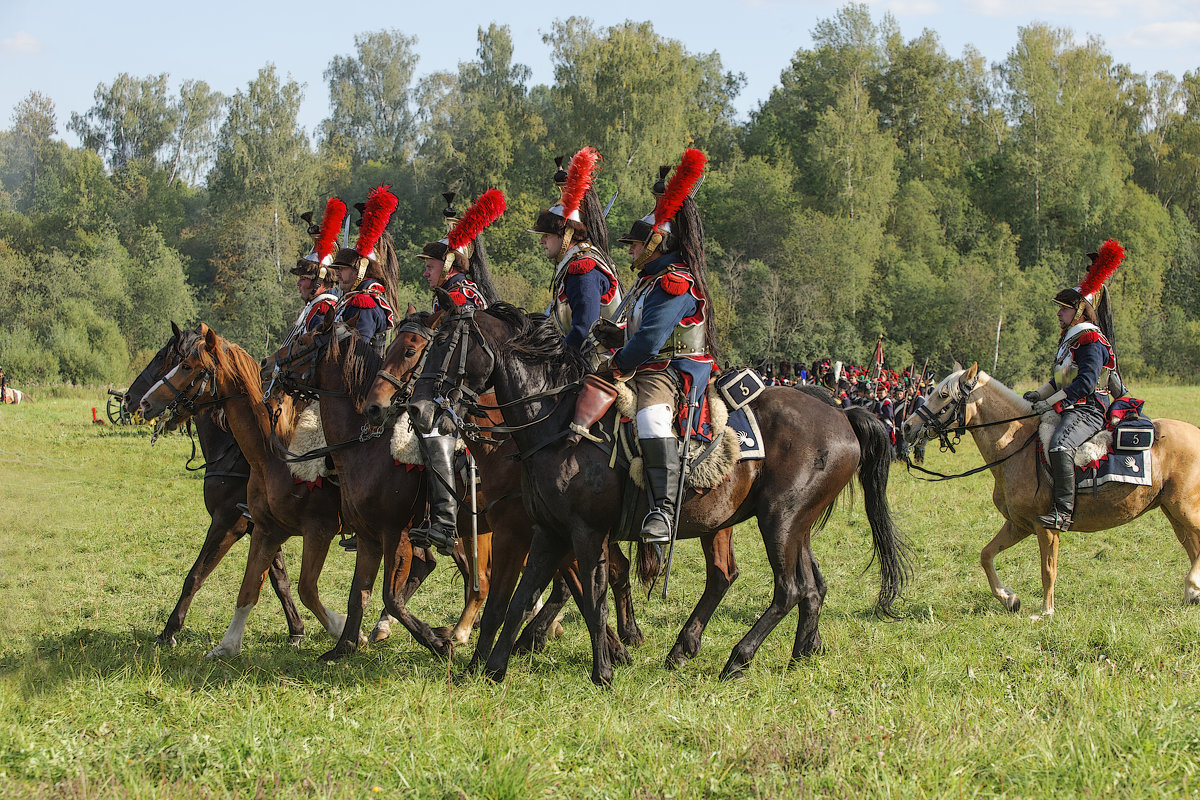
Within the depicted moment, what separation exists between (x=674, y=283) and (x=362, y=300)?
3250 mm

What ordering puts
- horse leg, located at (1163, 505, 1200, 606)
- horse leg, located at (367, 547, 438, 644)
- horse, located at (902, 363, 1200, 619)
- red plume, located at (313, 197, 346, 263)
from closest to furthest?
horse leg, located at (367, 547, 438, 644)
horse leg, located at (1163, 505, 1200, 606)
horse, located at (902, 363, 1200, 619)
red plume, located at (313, 197, 346, 263)

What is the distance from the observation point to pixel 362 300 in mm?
8156

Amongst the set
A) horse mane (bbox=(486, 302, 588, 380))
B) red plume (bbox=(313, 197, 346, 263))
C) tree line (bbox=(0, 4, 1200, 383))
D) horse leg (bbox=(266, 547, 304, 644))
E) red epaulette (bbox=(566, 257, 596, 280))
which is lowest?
horse leg (bbox=(266, 547, 304, 644))

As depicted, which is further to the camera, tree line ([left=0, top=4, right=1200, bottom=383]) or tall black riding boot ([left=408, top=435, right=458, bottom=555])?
tree line ([left=0, top=4, right=1200, bottom=383])

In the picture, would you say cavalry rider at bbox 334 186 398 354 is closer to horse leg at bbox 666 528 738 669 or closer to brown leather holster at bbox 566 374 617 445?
brown leather holster at bbox 566 374 617 445

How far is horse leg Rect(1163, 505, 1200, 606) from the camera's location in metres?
8.23

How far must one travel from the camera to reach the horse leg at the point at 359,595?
21.9 ft

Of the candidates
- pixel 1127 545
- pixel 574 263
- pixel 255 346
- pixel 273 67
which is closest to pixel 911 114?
pixel 273 67

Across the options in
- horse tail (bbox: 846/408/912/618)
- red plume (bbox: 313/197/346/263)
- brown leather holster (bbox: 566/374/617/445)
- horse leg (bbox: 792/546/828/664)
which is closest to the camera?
brown leather holster (bbox: 566/374/617/445)

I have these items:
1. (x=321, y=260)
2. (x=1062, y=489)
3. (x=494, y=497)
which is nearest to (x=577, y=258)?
(x=494, y=497)

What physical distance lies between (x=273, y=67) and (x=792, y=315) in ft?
100

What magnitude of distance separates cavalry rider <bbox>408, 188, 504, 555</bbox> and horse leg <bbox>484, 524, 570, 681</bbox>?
725 millimetres

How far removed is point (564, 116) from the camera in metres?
50.0

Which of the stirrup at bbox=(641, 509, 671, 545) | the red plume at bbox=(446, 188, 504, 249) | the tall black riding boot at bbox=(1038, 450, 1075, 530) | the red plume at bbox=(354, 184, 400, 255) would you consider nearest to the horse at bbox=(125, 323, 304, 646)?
the red plume at bbox=(354, 184, 400, 255)
